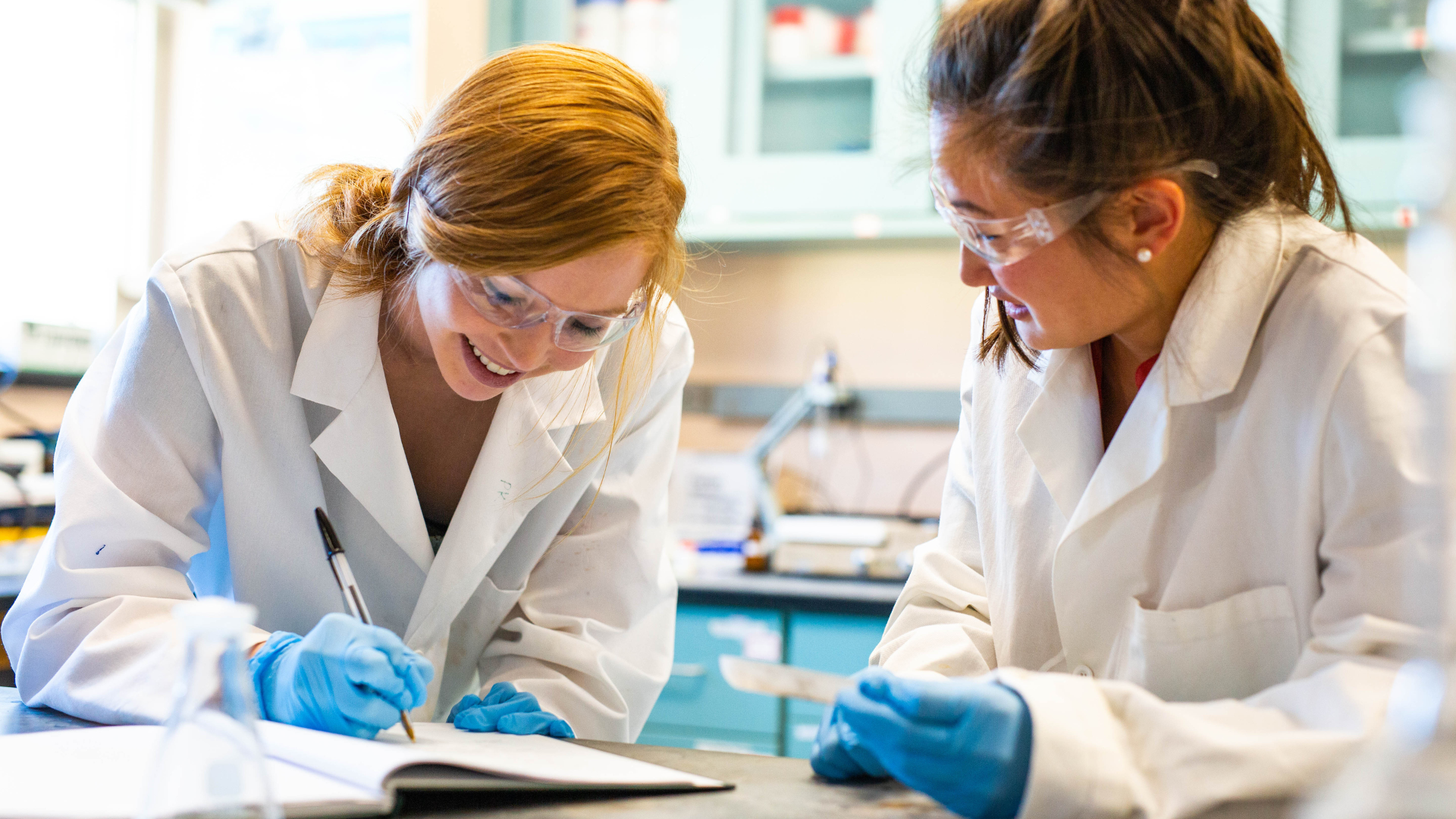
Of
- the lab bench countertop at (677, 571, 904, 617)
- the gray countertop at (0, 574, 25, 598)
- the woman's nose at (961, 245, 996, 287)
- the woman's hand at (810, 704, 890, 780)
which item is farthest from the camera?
the lab bench countertop at (677, 571, 904, 617)

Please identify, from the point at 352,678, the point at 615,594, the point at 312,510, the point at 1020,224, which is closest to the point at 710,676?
the point at 615,594

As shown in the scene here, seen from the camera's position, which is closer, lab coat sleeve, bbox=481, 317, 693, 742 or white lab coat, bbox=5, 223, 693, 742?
white lab coat, bbox=5, 223, 693, 742

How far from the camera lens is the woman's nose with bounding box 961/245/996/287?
3.67ft

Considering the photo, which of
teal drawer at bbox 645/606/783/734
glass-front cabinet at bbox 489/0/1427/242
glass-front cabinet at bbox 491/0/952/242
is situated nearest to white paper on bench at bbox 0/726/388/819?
teal drawer at bbox 645/606/783/734

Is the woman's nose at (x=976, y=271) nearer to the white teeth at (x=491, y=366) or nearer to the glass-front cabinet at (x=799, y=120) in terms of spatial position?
the white teeth at (x=491, y=366)

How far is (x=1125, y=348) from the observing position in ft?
4.13

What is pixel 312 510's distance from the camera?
53.0 inches

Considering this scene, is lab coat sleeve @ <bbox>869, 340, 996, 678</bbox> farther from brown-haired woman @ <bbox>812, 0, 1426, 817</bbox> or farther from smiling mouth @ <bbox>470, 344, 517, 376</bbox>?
smiling mouth @ <bbox>470, 344, 517, 376</bbox>

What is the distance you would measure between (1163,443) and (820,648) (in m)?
1.55

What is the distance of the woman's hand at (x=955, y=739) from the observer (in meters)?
0.85

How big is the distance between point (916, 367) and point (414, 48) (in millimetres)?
1822

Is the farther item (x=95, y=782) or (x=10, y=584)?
(x=10, y=584)

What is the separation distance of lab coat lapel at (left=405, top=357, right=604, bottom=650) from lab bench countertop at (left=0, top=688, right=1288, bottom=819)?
16.7 inches

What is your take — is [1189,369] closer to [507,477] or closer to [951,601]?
[951,601]
